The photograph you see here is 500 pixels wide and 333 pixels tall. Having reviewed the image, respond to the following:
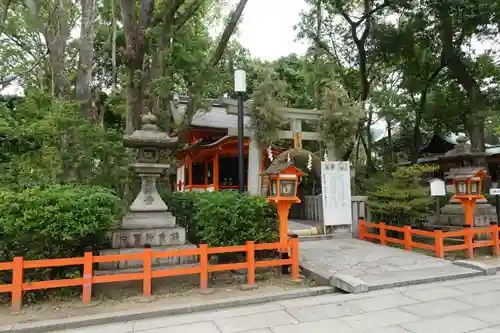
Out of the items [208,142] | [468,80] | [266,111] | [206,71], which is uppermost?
[468,80]

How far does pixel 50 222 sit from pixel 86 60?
5.88m

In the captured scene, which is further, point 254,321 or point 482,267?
point 482,267

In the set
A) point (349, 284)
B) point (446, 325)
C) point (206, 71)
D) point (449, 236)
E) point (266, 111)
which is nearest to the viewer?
point (446, 325)

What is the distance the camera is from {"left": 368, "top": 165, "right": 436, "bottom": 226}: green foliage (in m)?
9.82

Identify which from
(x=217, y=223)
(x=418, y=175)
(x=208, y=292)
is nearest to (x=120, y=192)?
(x=217, y=223)

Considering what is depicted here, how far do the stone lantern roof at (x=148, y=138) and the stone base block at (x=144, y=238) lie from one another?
1.75 m

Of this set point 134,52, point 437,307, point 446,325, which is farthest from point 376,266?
point 134,52

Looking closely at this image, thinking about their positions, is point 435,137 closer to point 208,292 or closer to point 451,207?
point 451,207

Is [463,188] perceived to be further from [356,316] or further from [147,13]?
[147,13]

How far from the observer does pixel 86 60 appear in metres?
9.40

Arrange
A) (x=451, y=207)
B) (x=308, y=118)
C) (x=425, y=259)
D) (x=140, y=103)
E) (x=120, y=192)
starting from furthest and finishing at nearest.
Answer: (x=451, y=207), (x=308, y=118), (x=120, y=192), (x=140, y=103), (x=425, y=259)

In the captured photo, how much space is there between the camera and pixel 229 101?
9828 mm

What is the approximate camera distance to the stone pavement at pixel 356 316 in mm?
4270

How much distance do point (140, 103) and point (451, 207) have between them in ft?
35.2
